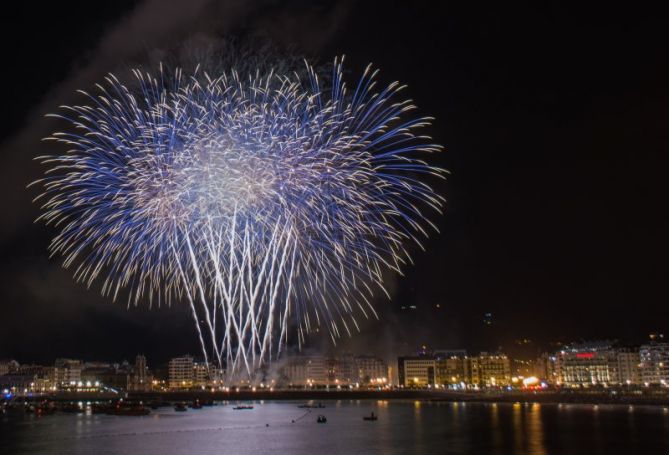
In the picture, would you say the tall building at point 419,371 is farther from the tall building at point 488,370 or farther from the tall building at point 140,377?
the tall building at point 140,377

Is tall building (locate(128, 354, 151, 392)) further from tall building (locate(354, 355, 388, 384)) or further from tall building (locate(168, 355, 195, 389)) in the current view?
tall building (locate(354, 355, 388, 384))

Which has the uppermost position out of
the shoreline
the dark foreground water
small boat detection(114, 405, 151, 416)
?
the dark foreground water

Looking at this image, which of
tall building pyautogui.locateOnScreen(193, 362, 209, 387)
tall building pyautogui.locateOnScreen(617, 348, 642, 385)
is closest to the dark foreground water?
tall building pyautogui.locateOnScreen(617, 348, 642, 385)

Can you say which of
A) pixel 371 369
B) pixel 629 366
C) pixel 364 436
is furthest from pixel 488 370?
pixel 364 436

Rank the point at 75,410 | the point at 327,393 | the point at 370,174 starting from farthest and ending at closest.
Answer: the point at 327,393 → the point at 75,410 → the point at 370,174

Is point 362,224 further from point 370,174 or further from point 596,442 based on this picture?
point 596,442

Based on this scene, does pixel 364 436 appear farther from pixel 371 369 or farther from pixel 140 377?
pixel 140 377

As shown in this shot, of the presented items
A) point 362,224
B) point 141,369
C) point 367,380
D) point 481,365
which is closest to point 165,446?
point 362,224
